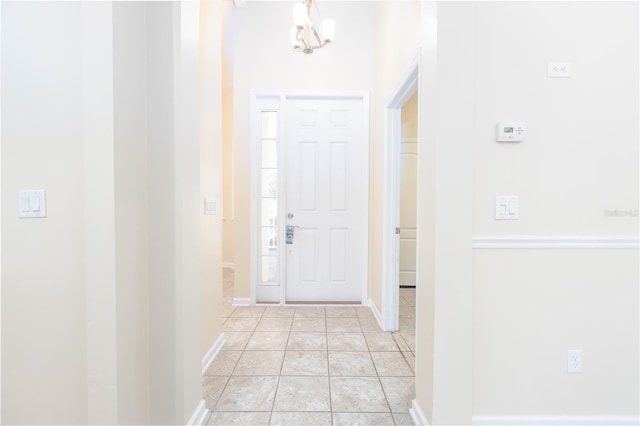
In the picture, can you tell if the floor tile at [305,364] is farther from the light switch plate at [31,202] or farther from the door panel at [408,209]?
the door panel at [408,209]

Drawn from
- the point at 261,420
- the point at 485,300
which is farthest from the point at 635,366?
the point at 261,420

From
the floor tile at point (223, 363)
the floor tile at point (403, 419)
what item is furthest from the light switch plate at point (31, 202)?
the floor tile at point (403, 419)

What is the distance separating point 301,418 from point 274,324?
1.34 m

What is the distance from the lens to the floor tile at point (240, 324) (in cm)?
284

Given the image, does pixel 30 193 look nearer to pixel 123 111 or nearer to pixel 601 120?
pixel 123 111

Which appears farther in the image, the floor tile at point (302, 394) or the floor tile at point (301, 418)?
the floor tile at point (302, 394)

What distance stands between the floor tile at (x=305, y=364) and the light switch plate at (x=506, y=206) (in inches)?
58.8

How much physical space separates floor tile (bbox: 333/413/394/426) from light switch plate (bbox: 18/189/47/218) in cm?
170

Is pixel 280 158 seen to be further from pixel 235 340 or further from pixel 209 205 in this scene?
pixel 235 340

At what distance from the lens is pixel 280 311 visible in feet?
10.8

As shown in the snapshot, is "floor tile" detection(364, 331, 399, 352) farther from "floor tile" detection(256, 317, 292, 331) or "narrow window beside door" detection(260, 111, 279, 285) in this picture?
"narrow window beside door" detection(260, 111, 279, 285)

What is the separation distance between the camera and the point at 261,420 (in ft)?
5.33

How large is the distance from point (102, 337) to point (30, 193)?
2.12ft

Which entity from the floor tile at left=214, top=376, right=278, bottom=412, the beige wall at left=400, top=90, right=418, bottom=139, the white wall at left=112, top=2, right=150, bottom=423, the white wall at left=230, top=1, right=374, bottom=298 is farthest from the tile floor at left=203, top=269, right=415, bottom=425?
the beige wall at left=400, top=90, right=418, bottom=139
